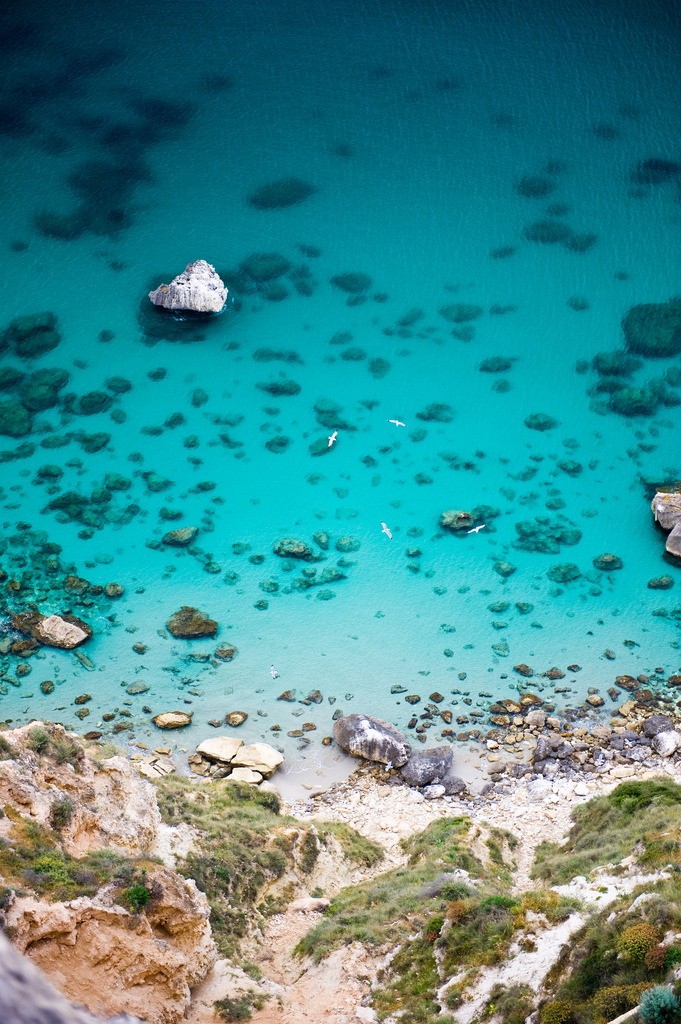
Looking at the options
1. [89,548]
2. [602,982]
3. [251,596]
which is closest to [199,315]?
[89,548]

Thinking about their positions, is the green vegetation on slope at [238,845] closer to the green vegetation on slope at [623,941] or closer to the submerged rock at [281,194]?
the green vegetation on slope at [623,941]

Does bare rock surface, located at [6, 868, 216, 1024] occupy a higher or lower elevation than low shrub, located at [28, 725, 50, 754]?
higher

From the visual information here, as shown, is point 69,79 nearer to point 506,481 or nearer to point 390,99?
point 390,99

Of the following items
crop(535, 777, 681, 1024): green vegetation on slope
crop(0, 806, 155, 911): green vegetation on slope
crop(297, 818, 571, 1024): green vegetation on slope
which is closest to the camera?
crop(535, 777, 681, 1024): green vegetation on slope

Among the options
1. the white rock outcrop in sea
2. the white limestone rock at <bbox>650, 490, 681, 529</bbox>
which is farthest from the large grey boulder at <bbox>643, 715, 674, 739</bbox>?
the white rock outcrop in sea

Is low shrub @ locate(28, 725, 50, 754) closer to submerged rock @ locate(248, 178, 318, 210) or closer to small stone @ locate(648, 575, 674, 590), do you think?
small stone @ locate(648, 575, 674, 590)

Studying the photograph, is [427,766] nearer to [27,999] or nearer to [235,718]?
[235,718]

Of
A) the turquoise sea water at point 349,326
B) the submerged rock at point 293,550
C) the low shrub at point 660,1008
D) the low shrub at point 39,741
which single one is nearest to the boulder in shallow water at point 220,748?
the turquoise sea water at point 349,326
